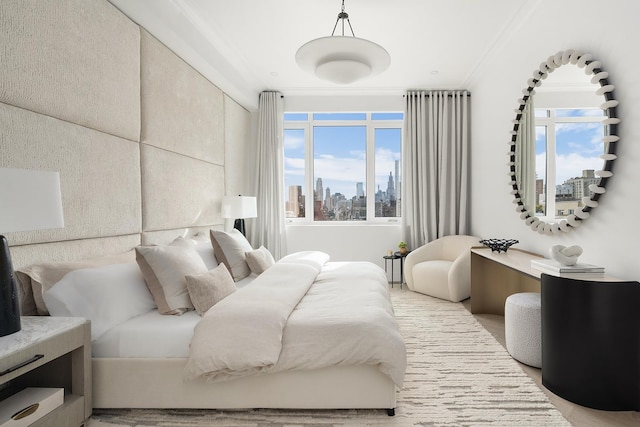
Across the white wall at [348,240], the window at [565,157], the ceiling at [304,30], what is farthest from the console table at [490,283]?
the ceiling at [304,30]

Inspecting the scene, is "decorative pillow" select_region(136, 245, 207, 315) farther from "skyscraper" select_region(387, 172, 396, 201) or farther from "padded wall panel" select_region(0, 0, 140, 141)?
"skyscraper" select_region(387, 172, 396, 201)

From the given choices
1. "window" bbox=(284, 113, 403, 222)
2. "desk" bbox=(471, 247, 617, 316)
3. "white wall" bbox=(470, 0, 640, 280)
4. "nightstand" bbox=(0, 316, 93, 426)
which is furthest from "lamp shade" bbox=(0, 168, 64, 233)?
"window" bbox=(284, 113, 403, 222)

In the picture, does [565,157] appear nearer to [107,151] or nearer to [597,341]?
[597,341]

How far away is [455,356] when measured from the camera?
2775 millimetres

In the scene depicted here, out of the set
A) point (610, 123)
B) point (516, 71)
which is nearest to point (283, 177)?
point (516, 71)

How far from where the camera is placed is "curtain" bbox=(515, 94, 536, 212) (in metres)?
3.19

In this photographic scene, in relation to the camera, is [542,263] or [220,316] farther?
[542,263]

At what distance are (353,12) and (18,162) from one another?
271 cm

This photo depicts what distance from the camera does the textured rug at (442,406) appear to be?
1.94m

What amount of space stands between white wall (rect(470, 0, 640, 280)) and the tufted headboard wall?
10.1 feet

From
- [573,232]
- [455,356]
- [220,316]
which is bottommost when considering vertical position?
[455,356]

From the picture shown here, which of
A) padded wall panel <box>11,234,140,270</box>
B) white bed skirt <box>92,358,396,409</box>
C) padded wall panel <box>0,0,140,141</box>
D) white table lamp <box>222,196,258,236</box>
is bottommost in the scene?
white bed skirt <box>92,358,396,409</box>

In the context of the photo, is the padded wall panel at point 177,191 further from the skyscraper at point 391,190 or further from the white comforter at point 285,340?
the skyscraper at point 391,190

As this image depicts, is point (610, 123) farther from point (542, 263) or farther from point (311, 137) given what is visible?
point (311, 137)
